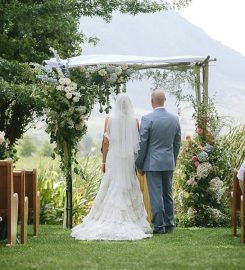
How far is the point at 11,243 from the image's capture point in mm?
8133

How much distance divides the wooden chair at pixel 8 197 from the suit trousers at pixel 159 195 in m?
1.89

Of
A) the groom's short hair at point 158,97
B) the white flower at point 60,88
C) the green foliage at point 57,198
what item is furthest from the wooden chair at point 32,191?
the green foliage at point 57,198

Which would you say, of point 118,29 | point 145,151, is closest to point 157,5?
point 145,151

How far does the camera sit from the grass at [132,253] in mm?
6305

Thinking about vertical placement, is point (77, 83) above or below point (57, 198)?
above

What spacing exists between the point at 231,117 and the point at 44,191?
3.22 metres

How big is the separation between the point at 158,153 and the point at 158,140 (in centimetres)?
16

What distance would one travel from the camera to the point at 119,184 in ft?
31.2

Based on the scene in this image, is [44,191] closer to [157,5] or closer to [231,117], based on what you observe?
[231,117]

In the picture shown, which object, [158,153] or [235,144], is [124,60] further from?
[235,144]

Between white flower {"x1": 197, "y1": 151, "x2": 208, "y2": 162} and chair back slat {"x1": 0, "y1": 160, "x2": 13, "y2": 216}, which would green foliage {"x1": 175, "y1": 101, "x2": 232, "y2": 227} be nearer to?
white flower {"x1": 197, "y1": 151, "x2": 208, "y2": 162}

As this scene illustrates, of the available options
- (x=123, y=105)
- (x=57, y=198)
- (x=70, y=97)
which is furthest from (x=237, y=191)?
(x=57, y=198)

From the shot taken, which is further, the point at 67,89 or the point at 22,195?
the point at 67,89

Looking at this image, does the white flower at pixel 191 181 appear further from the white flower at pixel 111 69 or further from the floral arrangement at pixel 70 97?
the white flower at pixel 111 69
